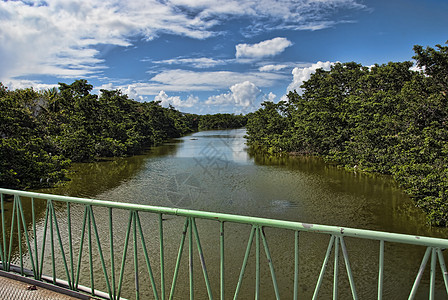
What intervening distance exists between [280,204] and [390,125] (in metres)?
7.38

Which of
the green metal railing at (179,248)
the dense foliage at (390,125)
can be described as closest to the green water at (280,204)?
the dense foliage at (390,125)

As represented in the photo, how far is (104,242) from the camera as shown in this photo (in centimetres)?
701

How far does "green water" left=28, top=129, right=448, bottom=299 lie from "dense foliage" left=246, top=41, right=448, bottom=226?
0.97 m

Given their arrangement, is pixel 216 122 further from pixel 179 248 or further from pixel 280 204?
pixel 179 248

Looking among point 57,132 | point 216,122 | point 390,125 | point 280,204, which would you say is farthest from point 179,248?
point 216,122

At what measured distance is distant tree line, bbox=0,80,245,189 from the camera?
1092 centimetres

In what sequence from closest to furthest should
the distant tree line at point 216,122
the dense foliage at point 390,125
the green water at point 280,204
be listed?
the green water at point 280,204 < the dense foliage at point 390,125 < the distant tree line at point 216,122

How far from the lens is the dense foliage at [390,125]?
915 centimetres

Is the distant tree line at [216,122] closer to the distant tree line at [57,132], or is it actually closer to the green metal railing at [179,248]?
the distant tree line at [57,132]

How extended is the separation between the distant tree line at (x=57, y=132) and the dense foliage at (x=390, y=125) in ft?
43.9

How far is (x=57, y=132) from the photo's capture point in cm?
2064

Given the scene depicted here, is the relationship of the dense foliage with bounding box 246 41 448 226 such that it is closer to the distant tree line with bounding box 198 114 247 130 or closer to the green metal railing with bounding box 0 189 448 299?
the green metal railing with bounding box 0 189 448 299

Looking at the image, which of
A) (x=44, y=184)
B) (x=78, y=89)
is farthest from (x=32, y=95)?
(x=44, y=184)

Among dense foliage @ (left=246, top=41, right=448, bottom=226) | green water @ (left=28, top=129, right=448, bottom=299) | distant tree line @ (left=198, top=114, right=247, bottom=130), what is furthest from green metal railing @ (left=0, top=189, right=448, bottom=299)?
distant tree line @ (left=198, top=114, right=247, bottom=130)
